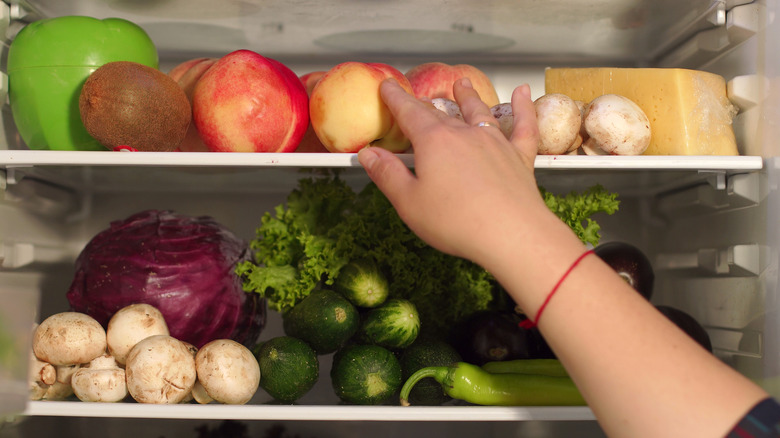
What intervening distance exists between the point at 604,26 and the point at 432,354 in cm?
77

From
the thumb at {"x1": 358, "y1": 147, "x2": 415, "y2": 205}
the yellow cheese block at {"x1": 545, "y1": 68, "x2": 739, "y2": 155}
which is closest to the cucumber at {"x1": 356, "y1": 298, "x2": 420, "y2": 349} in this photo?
the thumb at {"x1": 358, "y1": 147, "x2": 415, "y2": 205}

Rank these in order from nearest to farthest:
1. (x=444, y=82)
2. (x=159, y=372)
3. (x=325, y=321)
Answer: (x=159, y=372)
(x=325, y=321)
(x=444, y=82)

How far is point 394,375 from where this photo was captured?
0.96 meters

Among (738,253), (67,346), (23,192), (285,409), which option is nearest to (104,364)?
(67,346)

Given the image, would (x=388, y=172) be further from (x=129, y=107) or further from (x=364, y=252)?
(x=129, y=107)

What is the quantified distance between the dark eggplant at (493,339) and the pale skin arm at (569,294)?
17.1 inches

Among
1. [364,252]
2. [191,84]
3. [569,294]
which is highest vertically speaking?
[191,84]

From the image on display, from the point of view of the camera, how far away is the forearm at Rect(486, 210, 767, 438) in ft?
1.81

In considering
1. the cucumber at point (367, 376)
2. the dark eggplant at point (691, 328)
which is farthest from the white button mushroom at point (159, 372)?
the dark eggplant at point (691, 328)

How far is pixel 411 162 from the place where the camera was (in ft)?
2.99

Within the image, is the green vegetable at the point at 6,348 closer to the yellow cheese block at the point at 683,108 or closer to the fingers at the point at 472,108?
the fingers at the point at 472,108

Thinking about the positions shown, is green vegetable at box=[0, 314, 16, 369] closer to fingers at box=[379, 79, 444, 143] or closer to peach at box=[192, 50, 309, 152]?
peach at box=[192, 50, 309, 152]

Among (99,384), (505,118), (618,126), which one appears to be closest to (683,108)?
(618,126)

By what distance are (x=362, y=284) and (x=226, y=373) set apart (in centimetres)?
28
